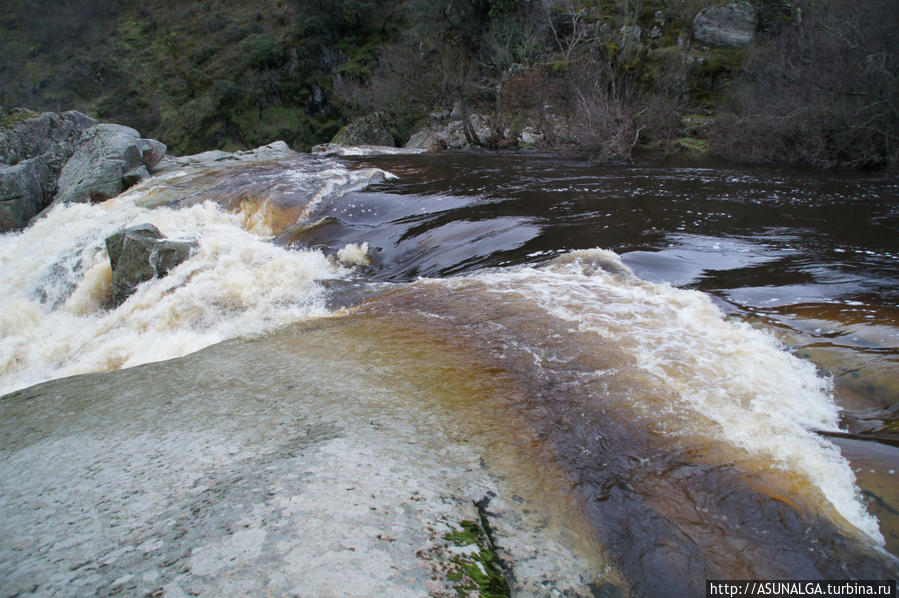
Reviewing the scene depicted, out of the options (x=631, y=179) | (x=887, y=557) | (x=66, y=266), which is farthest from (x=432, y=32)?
(x=887, y=557)

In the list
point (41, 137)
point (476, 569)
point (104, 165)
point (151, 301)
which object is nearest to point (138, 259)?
point (151, 301)

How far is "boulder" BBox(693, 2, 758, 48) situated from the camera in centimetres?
2194

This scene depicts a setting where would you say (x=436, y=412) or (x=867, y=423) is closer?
(x=867, y=423)

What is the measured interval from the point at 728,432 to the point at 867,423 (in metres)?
0.96

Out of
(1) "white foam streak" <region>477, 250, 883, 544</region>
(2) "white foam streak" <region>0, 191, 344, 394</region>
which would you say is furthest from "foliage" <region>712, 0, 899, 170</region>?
(2) "white foam streak" <region>0, 191, 344, 394</region>

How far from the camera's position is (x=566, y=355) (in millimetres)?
4254

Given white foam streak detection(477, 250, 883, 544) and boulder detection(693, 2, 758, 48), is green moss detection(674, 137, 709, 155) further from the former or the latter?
white foam streak detection(477, 250, 883, 544)

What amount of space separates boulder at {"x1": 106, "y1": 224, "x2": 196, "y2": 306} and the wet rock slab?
445 cm

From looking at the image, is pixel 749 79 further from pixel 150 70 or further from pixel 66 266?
pixel 150 70

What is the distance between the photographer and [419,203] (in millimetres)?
10797

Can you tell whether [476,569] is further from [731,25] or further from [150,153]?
[731,25]

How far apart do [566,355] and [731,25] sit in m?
24.5

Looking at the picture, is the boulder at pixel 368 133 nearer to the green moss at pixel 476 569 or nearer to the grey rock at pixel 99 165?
the grey rock at pixel 99 165

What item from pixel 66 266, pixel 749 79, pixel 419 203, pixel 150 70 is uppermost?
pixel 150 70
